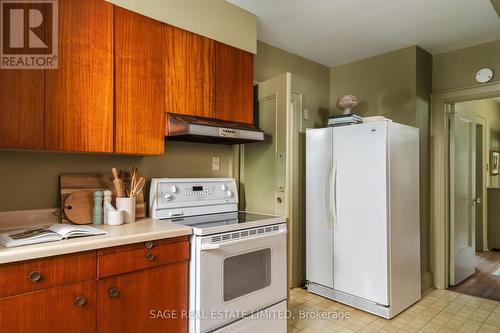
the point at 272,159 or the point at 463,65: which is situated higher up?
the point at 463,65

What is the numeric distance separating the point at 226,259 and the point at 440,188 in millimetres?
2638

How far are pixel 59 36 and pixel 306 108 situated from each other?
2464mm

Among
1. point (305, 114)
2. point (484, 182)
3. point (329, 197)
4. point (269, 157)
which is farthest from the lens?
point (484, 182)

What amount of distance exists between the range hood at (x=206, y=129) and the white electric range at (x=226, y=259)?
0.36 metres

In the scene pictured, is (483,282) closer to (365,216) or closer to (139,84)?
(365,216)

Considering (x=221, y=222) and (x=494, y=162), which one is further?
(x=494, y=162)

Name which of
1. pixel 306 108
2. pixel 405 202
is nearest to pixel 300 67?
Result: pixel 306 108

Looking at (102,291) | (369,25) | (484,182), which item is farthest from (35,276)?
(484,182)

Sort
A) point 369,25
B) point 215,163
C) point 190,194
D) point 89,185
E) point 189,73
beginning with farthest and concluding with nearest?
1. point 369,25
2. point 215,163
3. point 190,194
4. point 189,73
5. point 89,185

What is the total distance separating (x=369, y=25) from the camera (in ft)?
8.77

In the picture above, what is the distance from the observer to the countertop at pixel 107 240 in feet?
3.96

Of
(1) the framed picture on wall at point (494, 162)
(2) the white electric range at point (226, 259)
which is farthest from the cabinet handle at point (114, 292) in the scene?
(1) the framed picture on wall at point (494, 162)

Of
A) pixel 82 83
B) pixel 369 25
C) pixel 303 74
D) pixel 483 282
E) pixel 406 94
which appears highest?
pixel 369 25

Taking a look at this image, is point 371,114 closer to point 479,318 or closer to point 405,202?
point 405,202
